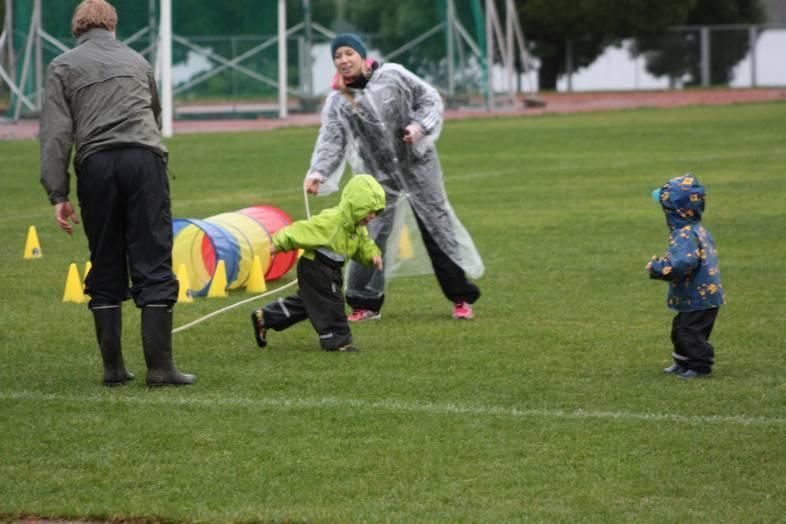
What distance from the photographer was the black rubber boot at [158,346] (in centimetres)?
800

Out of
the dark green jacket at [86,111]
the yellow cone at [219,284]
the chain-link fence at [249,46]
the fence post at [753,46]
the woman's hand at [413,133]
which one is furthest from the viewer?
the fence post at [753,46]

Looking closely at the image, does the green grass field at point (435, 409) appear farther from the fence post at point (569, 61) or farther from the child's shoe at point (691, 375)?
the fence post at point (569, 61)

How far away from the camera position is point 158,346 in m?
8.01

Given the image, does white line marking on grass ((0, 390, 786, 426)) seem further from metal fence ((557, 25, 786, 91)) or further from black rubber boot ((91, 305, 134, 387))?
metal fence ((557, 25, 786, 91))

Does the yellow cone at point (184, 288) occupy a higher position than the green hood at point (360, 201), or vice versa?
the green hood at point (360, 201)

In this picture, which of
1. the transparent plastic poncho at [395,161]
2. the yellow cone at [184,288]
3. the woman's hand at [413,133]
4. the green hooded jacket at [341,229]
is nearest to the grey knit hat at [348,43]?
the transparent plastic poncho at [395,161]

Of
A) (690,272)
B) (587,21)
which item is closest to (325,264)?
(690,272)

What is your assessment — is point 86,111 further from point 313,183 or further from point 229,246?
point 229,246

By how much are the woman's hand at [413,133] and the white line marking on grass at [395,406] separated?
8.64ft

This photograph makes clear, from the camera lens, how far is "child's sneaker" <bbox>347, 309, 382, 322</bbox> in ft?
33.7

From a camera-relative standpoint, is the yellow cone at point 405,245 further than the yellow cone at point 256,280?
No

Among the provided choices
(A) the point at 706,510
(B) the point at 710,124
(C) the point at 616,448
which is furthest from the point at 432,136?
(B) the point at 710,124

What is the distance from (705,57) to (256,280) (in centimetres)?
5095

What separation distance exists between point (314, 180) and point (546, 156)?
50.1 feet
